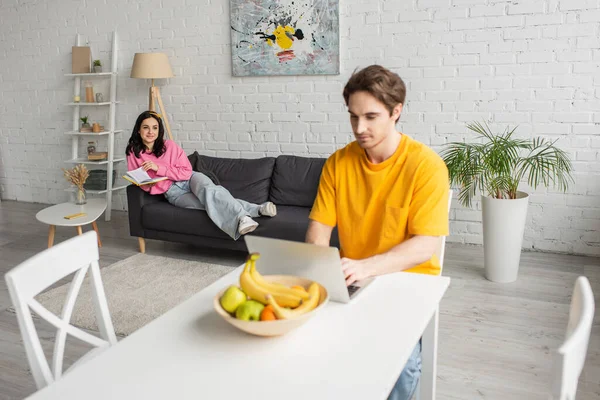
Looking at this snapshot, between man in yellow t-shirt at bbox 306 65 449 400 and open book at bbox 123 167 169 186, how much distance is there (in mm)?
2443

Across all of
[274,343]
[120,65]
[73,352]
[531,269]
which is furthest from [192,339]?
[120,65]

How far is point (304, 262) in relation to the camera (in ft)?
4.86

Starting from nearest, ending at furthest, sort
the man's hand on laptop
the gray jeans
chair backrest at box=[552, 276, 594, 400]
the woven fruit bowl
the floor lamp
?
chair backrest at box=[552, 276, 594, 400]
the woven fruit bowl
the man's hand on laptop
the gray jeans
the floor lamp

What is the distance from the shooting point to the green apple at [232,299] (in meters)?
1.33

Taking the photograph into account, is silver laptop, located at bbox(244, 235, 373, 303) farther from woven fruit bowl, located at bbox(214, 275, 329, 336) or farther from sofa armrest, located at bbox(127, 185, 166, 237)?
sofa armrest, located at bbox(127, 185, 166, 237)

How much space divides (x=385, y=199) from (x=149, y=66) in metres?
3.45

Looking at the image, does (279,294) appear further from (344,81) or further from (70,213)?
(70,213)

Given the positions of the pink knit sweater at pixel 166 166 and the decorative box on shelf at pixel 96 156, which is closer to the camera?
the pink knit sweater at pixel 166 166

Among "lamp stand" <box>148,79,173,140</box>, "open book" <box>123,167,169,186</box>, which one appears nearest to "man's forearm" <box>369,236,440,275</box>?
"open book" <box>123,167,169,186</box>

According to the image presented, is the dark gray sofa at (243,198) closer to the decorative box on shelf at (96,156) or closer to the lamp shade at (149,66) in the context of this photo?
the lamp shade at (149,66)

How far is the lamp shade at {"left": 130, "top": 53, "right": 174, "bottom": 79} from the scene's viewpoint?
4762mm

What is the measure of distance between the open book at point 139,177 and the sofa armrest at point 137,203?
0.11 metres

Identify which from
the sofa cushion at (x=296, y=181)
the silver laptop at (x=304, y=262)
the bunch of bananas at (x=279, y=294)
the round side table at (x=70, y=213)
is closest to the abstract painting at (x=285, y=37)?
the sofa cushion at (x=296, y=181)

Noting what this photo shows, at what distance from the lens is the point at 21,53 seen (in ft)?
19.3
